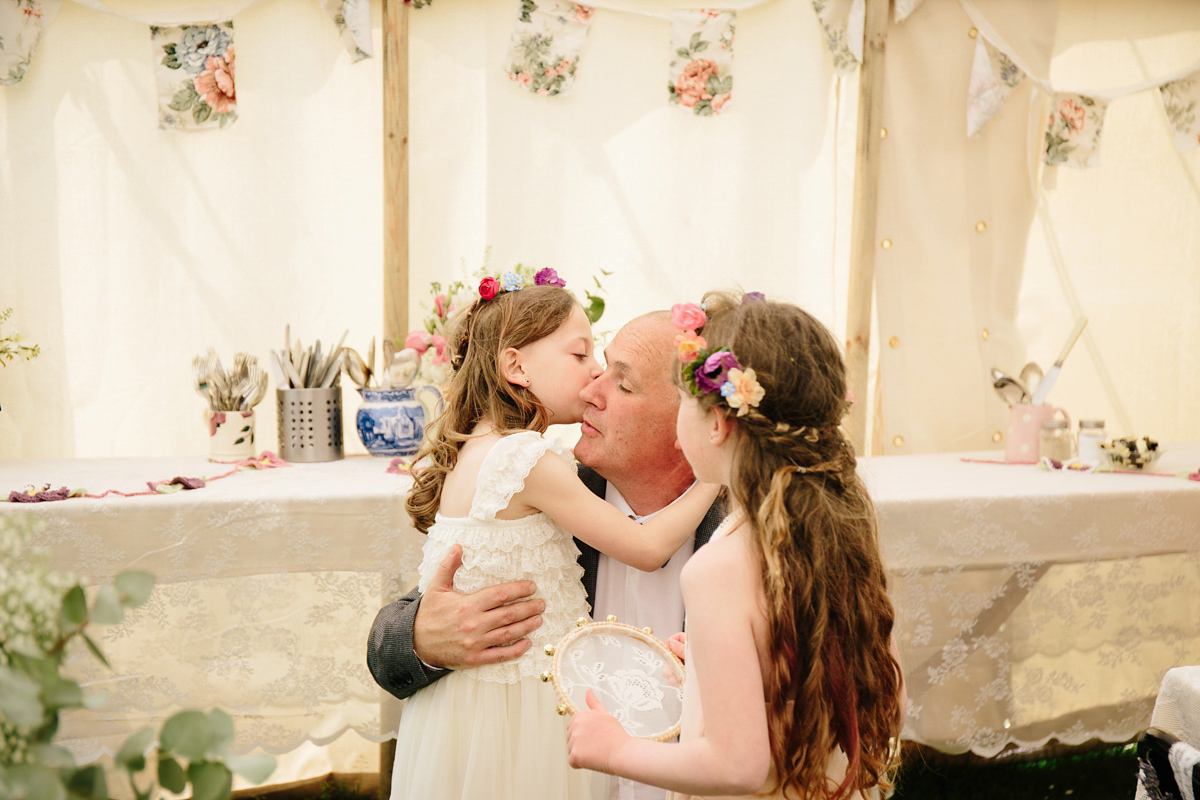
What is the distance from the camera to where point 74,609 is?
0.48m

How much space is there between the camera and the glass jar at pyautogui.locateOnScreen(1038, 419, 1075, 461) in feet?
9.40

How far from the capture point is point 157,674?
220cm

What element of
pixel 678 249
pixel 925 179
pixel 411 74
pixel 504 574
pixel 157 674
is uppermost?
pixel 411 74

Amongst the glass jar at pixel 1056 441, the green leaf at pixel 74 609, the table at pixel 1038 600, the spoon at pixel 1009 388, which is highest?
the green leaf at pixel 74 609

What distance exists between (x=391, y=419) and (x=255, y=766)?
7.40 feet

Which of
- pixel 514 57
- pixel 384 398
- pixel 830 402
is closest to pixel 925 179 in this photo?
pixel 514 57

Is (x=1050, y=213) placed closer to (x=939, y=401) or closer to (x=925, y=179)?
(x=925, y=179)

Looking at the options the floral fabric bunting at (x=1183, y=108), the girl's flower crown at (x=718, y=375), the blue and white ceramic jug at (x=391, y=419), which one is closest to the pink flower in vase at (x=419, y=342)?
the blue and white ceramic jug at (x=391, y=419)

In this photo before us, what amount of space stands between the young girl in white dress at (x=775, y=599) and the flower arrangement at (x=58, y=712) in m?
0.67

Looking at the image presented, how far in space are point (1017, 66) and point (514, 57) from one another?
1.77m

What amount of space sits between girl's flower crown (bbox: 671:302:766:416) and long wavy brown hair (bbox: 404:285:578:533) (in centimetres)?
54

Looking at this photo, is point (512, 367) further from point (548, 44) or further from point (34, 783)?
point (548, 44)

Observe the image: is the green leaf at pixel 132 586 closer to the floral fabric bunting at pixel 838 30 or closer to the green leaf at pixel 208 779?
the green leaf at pixel 208 779

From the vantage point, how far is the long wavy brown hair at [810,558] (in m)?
1.09
